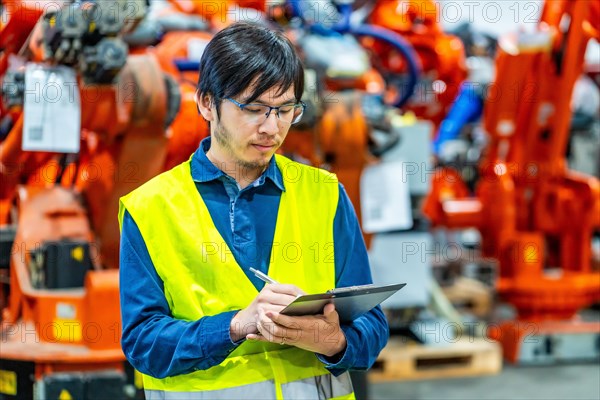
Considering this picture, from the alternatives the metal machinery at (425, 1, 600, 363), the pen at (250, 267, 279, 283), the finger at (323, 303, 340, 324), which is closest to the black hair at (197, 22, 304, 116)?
the pen at (250, 267, 279, 283)

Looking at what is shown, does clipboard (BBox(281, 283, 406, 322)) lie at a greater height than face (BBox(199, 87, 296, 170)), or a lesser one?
lesser

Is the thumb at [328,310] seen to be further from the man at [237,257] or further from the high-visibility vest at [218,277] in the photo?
the high-visibility vest at [218,277]

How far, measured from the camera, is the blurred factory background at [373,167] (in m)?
3.41

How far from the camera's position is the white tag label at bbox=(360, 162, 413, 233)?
446 centimetres

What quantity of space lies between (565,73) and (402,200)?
162 centimetres

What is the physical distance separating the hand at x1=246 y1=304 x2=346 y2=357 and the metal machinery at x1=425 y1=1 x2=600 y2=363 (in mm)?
3918

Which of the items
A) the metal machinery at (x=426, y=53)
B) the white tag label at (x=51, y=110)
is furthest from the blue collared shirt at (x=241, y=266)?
the metal machinery at (x=426, y=53)

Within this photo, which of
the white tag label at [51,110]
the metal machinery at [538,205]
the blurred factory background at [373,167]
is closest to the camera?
the white tag label at [51,110]

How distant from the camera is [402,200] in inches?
177

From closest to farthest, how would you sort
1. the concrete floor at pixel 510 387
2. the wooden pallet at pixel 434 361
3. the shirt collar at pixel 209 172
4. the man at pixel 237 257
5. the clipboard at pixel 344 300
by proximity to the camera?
Result: the clipboard at pixel 344 300
the man at pixel 237 257
the shirt collar at pixel 209 172
the concrete floor at pixel 510 387
the wooden pallet at pixel 434 361

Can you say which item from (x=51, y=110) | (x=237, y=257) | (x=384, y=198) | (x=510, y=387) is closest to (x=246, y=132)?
(x=237, y=257)

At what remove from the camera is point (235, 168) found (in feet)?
6.34

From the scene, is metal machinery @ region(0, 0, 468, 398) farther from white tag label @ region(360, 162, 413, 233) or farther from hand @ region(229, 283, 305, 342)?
hand @ region(229, 283, 305, 342)

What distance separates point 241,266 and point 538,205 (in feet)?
14.1
